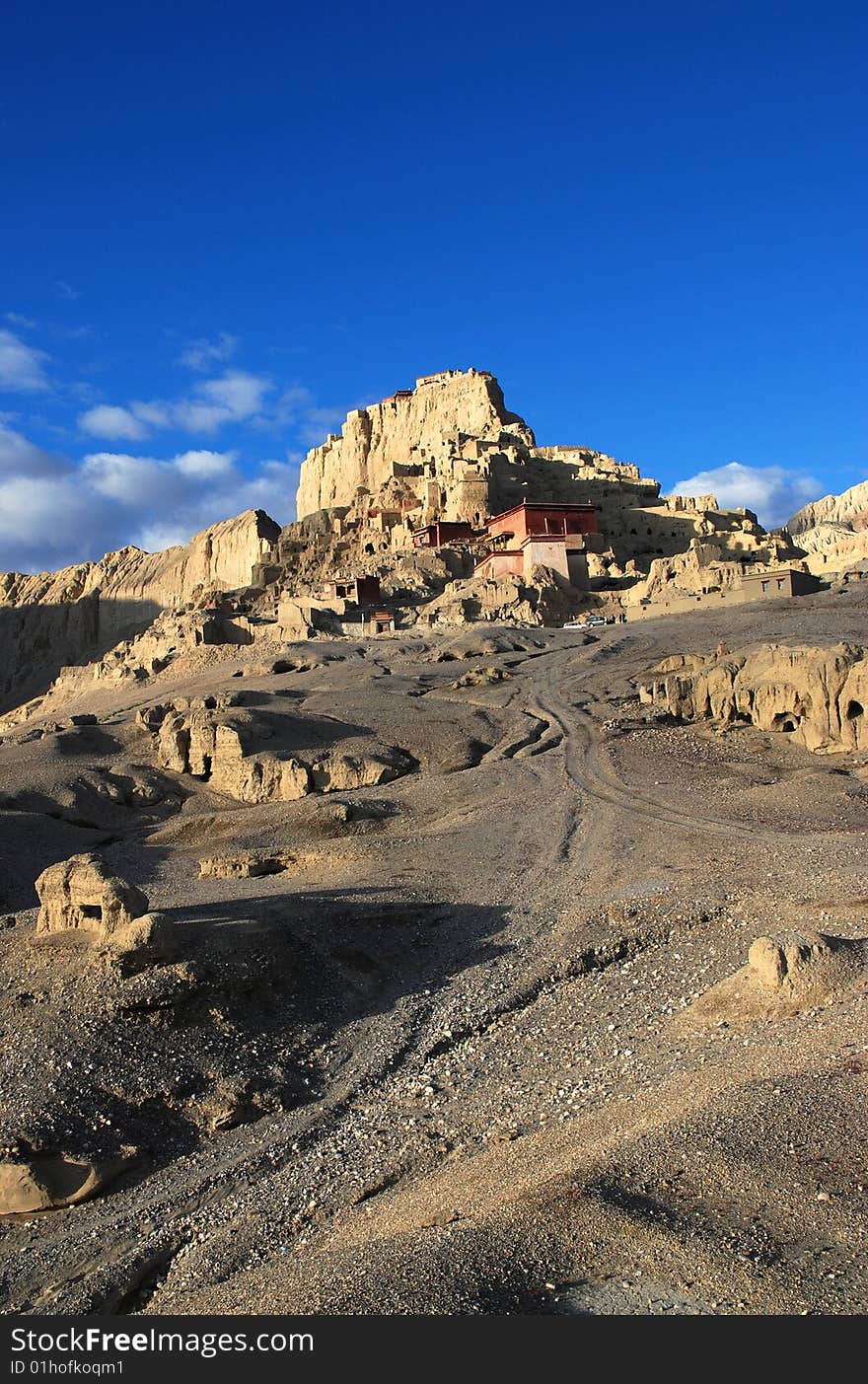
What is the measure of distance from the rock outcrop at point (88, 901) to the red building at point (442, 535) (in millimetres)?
40894

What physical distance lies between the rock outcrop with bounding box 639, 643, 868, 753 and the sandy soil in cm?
99

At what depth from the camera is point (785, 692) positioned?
77.7ft

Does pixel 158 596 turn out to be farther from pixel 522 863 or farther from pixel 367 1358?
pixel 367 1358

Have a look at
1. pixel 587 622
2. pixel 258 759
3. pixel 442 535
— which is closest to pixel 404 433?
pixel 442 535

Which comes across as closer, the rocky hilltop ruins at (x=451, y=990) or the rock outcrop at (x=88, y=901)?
the rocky hilltop ruins at (x=451, y=990)

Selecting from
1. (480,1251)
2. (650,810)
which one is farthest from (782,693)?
(480,1251)

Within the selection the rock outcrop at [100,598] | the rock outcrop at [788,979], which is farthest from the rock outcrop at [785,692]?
the rock outcrop at [100,598]

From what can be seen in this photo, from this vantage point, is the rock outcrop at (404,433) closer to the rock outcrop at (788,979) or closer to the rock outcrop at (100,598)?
the rock outcrop at (100,598)

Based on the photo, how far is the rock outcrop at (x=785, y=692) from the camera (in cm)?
2208

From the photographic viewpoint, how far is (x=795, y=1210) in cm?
618

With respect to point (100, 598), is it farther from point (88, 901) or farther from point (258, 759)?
point (88, 901)

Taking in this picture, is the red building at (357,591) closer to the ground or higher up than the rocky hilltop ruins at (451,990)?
higher up

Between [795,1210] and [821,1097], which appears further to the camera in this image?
[821,1097]

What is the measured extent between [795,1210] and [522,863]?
10.8 meters
